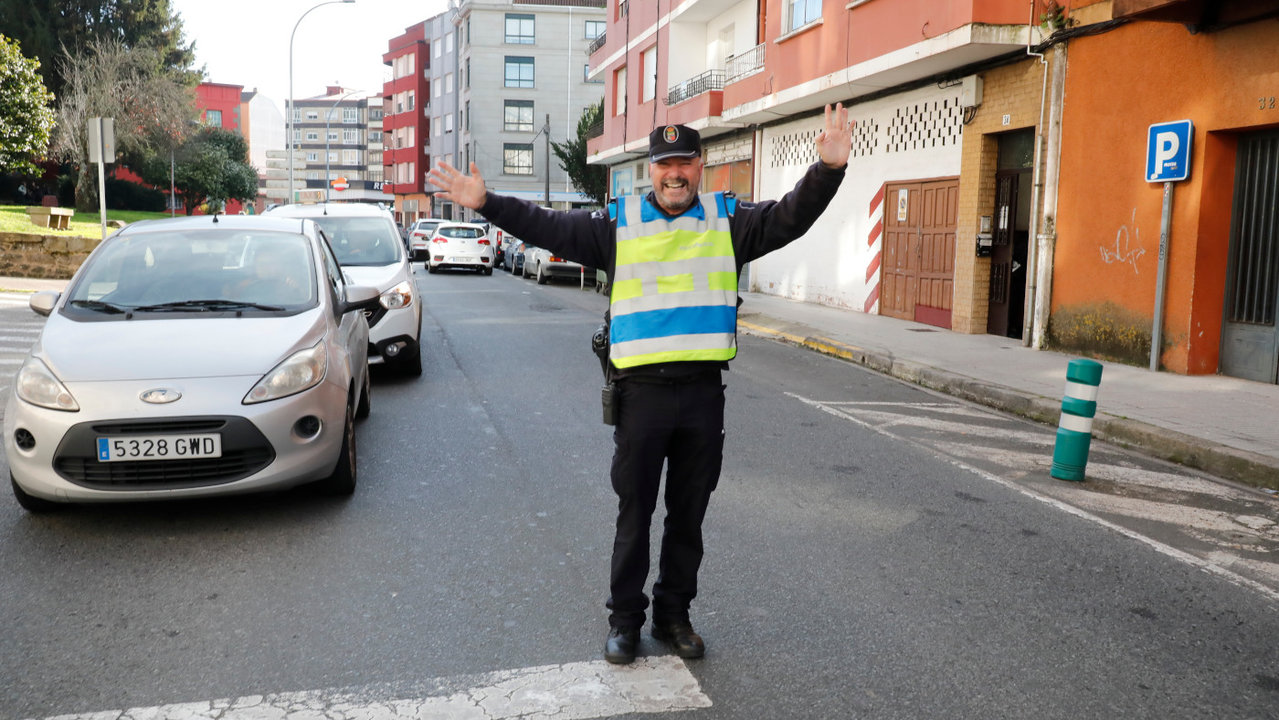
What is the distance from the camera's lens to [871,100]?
1806 centimetres

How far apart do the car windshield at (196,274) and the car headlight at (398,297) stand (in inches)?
113

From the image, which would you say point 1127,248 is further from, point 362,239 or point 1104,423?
point 362,239

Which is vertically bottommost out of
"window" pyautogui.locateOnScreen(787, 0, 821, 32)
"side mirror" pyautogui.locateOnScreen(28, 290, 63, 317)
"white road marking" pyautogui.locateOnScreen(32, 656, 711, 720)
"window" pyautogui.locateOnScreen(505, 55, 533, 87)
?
"white road marking" pyautogui.locateOnScreen(32, 656, 711, 720)

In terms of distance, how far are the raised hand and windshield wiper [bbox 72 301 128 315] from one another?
2795 millimetres

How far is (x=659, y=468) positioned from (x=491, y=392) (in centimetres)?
582

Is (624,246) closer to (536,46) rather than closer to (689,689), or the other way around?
(689,689)

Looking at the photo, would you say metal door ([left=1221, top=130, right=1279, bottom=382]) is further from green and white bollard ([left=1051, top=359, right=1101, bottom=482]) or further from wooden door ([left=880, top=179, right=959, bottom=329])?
green and white bollard ([left=1051, top=359, right=1101, bottom=482])

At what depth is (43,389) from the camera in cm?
505

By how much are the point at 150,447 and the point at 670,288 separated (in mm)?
2752

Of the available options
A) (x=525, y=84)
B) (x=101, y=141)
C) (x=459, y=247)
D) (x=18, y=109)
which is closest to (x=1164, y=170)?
Result: (x=101, y=141)

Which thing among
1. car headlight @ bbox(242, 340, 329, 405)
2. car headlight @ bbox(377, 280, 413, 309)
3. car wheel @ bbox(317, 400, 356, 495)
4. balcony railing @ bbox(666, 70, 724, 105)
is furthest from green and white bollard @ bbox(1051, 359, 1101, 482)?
balcony railing @ bbox(666, 70, 724, 105)

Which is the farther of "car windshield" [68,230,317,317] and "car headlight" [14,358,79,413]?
"car windshield" [68,230,317,317]

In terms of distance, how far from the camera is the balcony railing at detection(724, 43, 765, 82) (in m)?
21.8

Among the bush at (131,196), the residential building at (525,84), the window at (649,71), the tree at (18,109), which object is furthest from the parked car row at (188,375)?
the residential building at (525,84)
